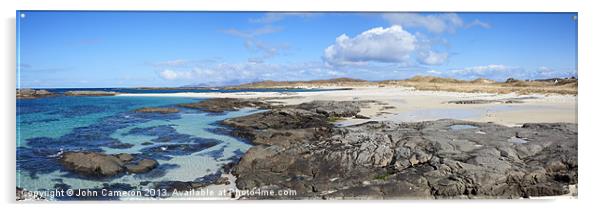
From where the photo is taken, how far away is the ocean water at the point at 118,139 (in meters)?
4.30

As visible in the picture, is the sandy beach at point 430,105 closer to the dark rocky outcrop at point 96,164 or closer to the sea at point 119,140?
the sea at point 119,140

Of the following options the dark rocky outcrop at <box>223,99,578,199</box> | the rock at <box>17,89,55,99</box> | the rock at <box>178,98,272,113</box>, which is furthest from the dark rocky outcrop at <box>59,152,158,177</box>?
the dark rocky outcrop at <box>223,99,578,199</box>

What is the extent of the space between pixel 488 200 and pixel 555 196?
76 centimetres

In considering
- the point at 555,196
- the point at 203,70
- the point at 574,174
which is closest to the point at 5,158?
the point at 203,70

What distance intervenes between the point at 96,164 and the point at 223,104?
5.30ft

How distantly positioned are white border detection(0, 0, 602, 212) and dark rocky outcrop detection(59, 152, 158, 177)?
362 millimetres

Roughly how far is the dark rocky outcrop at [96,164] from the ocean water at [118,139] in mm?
58

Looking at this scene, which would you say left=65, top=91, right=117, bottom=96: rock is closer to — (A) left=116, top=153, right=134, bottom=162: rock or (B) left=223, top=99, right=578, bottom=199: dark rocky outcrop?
(A) left=116, top=153, right=134, bottom=162: rock

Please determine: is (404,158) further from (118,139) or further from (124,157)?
(118,139)

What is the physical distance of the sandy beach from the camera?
4.69 metres

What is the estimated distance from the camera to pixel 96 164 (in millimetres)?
4359
